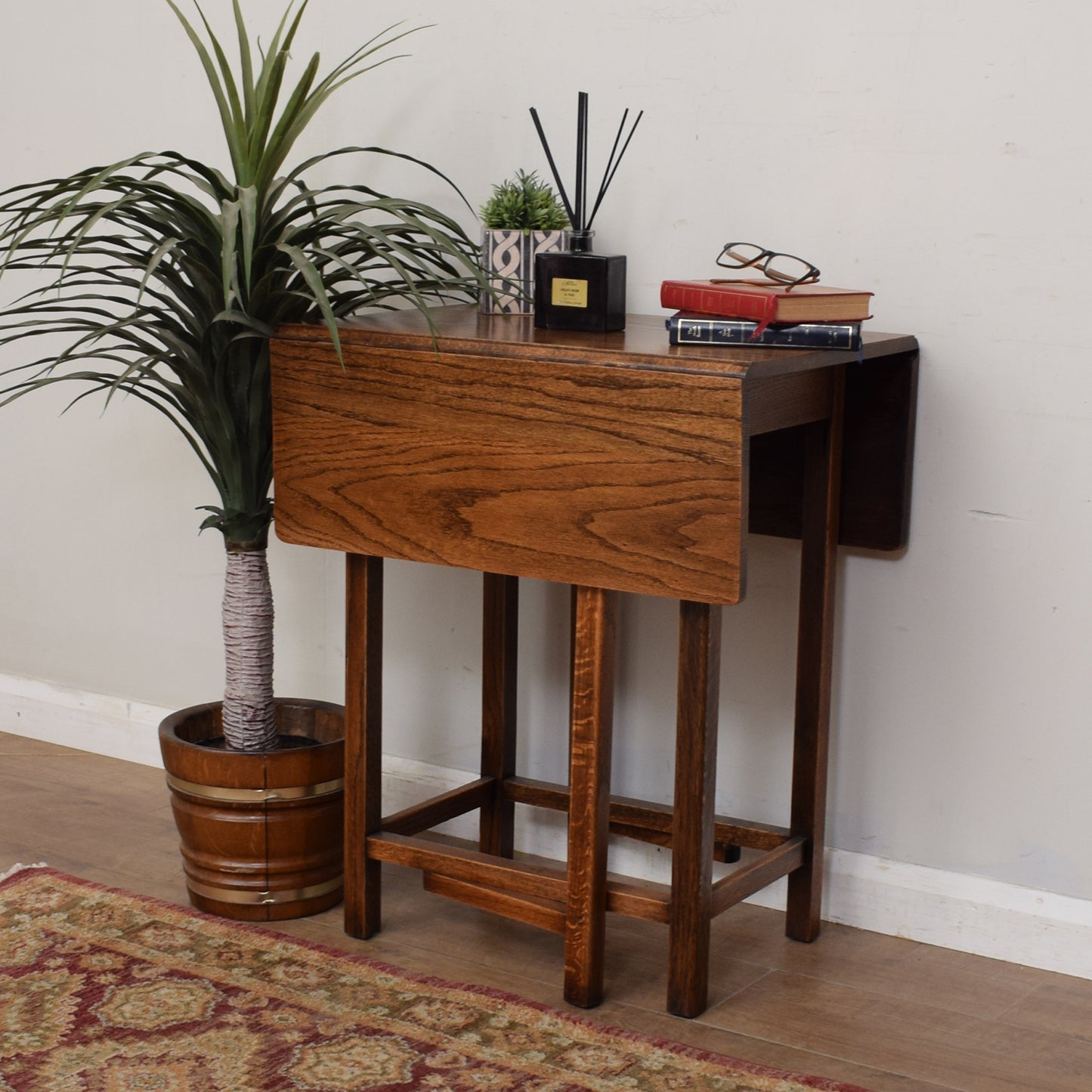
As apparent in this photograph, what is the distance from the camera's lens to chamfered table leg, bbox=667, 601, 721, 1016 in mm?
1893

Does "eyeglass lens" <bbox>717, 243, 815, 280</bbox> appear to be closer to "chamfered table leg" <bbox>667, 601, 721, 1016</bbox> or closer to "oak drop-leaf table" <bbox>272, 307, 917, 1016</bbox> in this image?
"oak drop-leaf table" <bbox>272, 307, 917, 1016</bbox>

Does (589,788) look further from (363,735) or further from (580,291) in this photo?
(580,291)

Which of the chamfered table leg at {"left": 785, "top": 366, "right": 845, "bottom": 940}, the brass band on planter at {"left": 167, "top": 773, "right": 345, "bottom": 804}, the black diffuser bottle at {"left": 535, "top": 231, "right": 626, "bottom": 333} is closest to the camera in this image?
the black diffuser bottle at {"left": 535, "top": 231, "right": 626, "bottom": 333}

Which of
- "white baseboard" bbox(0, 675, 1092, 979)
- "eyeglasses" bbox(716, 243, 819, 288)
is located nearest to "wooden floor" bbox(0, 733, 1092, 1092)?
"white baseboard" bbox(0, 675, 1092, 979)

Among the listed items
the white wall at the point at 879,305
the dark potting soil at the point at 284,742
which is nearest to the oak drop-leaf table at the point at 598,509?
the white wall at the point at 879,305

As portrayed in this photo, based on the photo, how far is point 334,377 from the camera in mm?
2033

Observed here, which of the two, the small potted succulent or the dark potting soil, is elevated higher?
the small potted succulent

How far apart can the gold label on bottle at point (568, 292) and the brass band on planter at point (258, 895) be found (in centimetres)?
97

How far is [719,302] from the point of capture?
1884mm

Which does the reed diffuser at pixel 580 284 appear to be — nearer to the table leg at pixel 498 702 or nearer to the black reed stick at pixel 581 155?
the black reed stick at pixel 581 155

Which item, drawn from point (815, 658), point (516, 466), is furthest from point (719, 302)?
point (815, 658)

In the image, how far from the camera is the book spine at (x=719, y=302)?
184 cm

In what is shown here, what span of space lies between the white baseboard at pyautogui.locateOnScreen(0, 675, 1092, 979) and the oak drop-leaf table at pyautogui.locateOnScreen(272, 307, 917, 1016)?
0.39 ft

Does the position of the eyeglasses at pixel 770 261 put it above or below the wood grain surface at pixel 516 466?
above
